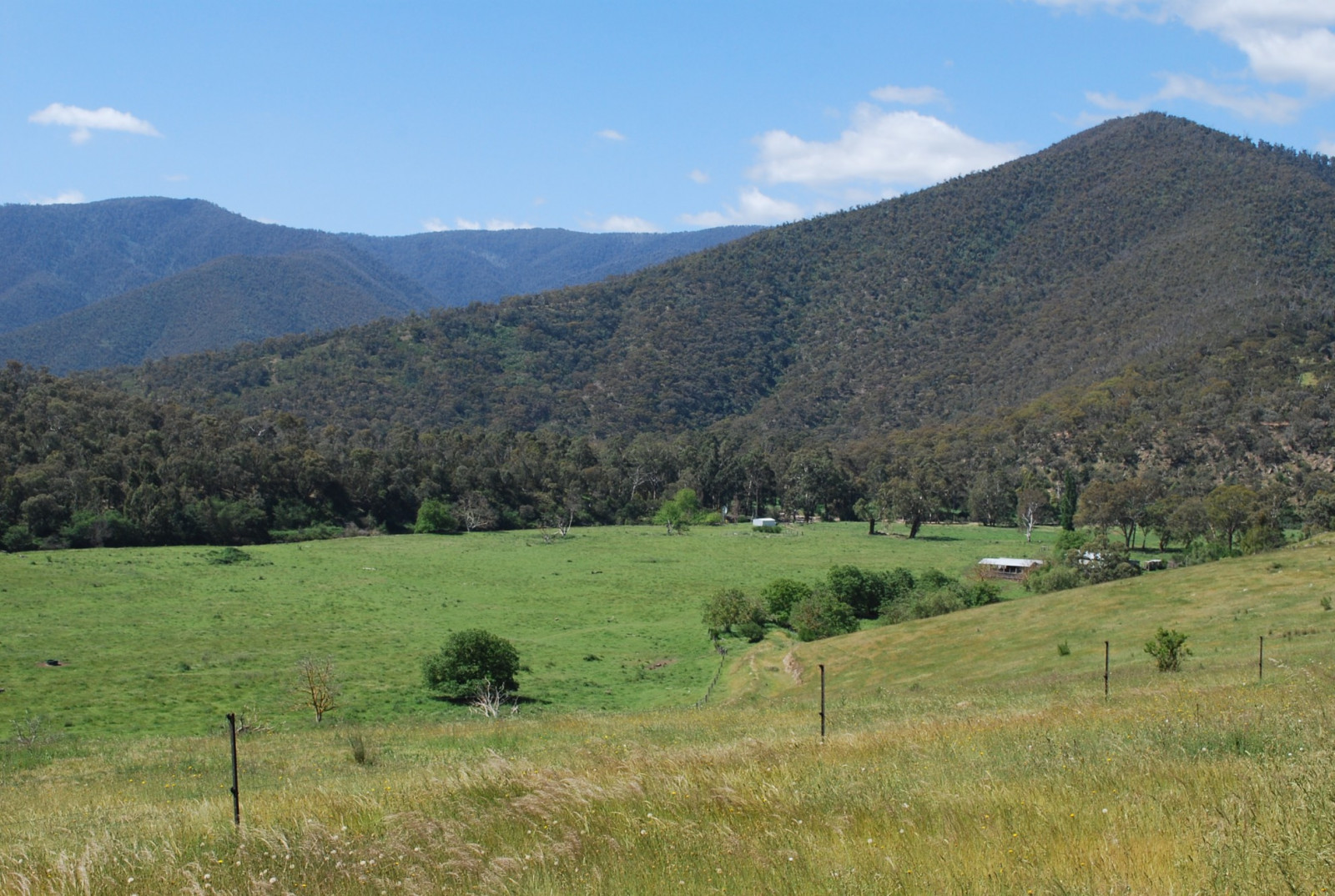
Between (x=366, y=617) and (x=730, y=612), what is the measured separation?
20.7 metres

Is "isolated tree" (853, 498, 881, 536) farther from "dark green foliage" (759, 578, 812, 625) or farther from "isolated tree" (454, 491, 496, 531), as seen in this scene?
"dark green foliage" (759, 578, 812, 625)

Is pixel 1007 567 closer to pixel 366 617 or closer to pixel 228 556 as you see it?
pixel 366 617

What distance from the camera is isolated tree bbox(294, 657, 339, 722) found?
29.2 m

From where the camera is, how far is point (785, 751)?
9.76m

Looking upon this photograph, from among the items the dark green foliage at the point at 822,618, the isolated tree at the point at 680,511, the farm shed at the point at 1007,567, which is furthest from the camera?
the isolated tree at the point at 680,511

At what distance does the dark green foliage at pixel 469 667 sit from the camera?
34750mm

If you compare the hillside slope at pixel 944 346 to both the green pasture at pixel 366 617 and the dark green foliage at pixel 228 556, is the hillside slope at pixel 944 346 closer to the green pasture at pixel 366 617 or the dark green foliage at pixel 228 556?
the green pasture at pixel 366 617

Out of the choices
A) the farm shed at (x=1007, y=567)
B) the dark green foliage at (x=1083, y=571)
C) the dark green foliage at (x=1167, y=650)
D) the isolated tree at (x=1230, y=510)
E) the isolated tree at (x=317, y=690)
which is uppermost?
the isolated tree at (x=1230, y=510)

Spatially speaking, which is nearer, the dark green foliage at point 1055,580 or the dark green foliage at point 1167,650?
the dark green foliage at point 1167,650

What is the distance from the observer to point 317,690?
30.8 m

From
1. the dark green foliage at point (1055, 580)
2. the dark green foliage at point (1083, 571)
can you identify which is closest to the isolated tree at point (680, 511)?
the dark green foliage at point (1083, 571)

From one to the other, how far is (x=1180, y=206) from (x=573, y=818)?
19799 cm

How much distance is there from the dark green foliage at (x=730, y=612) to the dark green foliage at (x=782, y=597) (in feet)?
6.00

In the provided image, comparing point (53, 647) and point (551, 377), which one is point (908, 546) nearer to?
point (53, 647)
